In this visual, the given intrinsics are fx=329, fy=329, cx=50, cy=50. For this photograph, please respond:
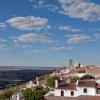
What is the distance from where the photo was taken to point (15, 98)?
56000 mm

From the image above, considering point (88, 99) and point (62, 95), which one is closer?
point (88, 99)

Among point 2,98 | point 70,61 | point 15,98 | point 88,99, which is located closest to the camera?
point 88,99

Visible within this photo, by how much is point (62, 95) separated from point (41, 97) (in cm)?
371

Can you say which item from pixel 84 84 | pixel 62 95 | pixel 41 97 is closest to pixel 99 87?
pixel 84 84

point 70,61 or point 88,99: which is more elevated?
point 70,61

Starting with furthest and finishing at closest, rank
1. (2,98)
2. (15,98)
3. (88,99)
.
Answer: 1. (2,98)
2. (15,98)
3. (88,99)

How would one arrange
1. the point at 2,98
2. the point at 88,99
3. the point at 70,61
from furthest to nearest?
1. the point at 70,61
2. the point at 2,98
3. the point at 88,99

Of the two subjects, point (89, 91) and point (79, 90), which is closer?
point (89, 91)

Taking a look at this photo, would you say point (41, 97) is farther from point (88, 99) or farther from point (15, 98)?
point (88, 99)

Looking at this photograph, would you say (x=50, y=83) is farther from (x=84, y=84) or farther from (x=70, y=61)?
(x=70, y=61)

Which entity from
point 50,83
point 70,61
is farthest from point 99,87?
point 70,61

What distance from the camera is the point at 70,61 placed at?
173 m

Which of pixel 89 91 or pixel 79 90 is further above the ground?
pixel 79 90

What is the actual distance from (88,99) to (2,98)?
30078 mm
